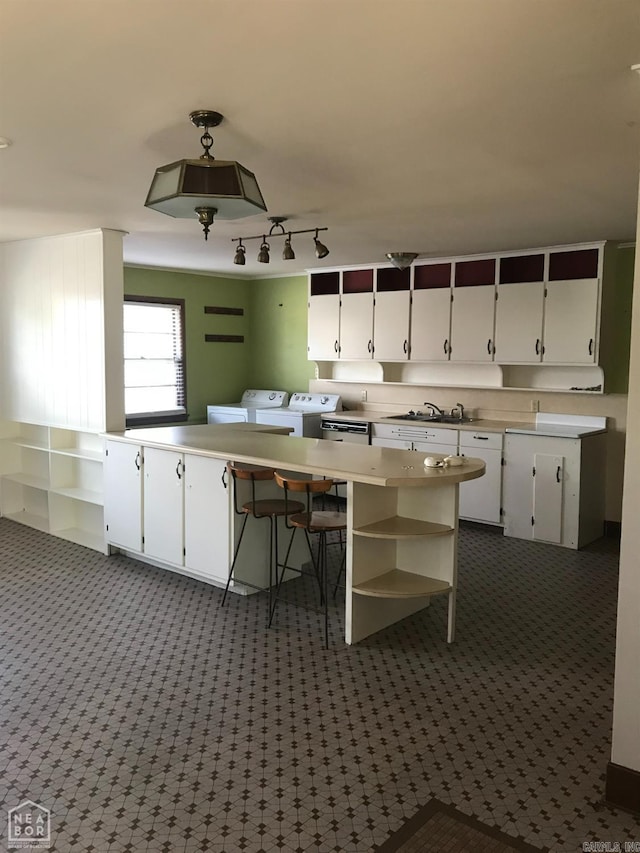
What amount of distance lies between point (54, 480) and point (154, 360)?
212cm

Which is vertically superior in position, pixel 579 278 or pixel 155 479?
pixel 579 278

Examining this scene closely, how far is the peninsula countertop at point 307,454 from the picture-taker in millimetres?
3555

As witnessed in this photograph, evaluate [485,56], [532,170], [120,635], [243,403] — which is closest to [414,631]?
[120,635]

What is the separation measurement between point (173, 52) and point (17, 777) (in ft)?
8.71

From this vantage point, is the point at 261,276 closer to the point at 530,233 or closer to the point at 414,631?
the point at 530,233

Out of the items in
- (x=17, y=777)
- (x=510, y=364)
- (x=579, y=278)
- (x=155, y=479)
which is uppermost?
(x=579, y=278)

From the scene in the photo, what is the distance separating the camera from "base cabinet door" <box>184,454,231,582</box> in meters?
4.42

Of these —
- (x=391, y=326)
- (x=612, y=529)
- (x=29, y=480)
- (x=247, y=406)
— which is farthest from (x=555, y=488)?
(x=29, y=480)

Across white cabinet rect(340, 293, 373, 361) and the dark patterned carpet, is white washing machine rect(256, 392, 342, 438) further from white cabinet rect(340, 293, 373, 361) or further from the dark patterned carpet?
the dark patterned carpet

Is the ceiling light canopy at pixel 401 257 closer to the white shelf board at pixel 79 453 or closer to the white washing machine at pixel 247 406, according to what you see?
the white washing machine at pixel 247 406

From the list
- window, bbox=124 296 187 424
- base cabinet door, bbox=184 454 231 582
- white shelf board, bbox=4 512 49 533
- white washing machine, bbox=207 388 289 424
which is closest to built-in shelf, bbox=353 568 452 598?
base cabinet door, bbox=184 454 231 582

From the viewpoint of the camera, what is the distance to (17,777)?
2.57m

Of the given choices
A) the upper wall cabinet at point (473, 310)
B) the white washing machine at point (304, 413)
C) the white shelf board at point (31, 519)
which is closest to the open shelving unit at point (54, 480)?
the white shelf board at point (31, 519)

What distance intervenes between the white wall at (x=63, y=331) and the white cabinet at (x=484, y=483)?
3.08m
